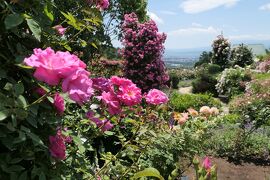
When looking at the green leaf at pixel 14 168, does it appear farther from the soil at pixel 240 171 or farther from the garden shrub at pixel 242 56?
the garden shrub at pixel 242 56

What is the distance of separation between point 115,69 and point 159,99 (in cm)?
1210

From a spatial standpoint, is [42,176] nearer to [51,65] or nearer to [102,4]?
[51,65]

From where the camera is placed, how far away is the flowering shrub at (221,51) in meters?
22.7

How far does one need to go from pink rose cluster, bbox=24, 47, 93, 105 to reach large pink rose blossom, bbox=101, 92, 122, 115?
21.0 inches

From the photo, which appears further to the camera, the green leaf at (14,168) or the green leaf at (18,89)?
the green leaf at (14,168)

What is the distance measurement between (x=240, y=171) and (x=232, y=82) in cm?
1151

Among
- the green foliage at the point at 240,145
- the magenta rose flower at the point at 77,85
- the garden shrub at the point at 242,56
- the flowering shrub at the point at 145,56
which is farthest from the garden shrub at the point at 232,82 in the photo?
the magenta rose flower at the point at 77,85

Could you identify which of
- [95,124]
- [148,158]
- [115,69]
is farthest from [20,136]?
[115,69]

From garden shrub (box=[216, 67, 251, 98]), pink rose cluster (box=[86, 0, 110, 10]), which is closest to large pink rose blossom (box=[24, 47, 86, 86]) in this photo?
pink rose cluster (box=[86, 0, 110, 10])

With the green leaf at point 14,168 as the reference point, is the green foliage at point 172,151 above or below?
below

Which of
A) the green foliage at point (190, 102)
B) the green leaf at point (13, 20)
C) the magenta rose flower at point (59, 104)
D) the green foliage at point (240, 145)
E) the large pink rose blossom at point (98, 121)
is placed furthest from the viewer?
the green foliage at point (190, 102)

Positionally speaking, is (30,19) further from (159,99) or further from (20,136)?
(159,99)

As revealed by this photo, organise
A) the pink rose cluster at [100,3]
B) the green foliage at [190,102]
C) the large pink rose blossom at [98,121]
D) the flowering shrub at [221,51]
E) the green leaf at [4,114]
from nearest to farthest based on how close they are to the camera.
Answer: the green leaf at [4,114]
the large pink rose blossom at [98,121]
the pink rose cluster at [100,3]
the green foliage at [190,102]
the flowering shrub at [221,51]

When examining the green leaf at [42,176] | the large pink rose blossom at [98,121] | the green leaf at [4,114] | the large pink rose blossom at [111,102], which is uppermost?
the green leaf at [4,114]
